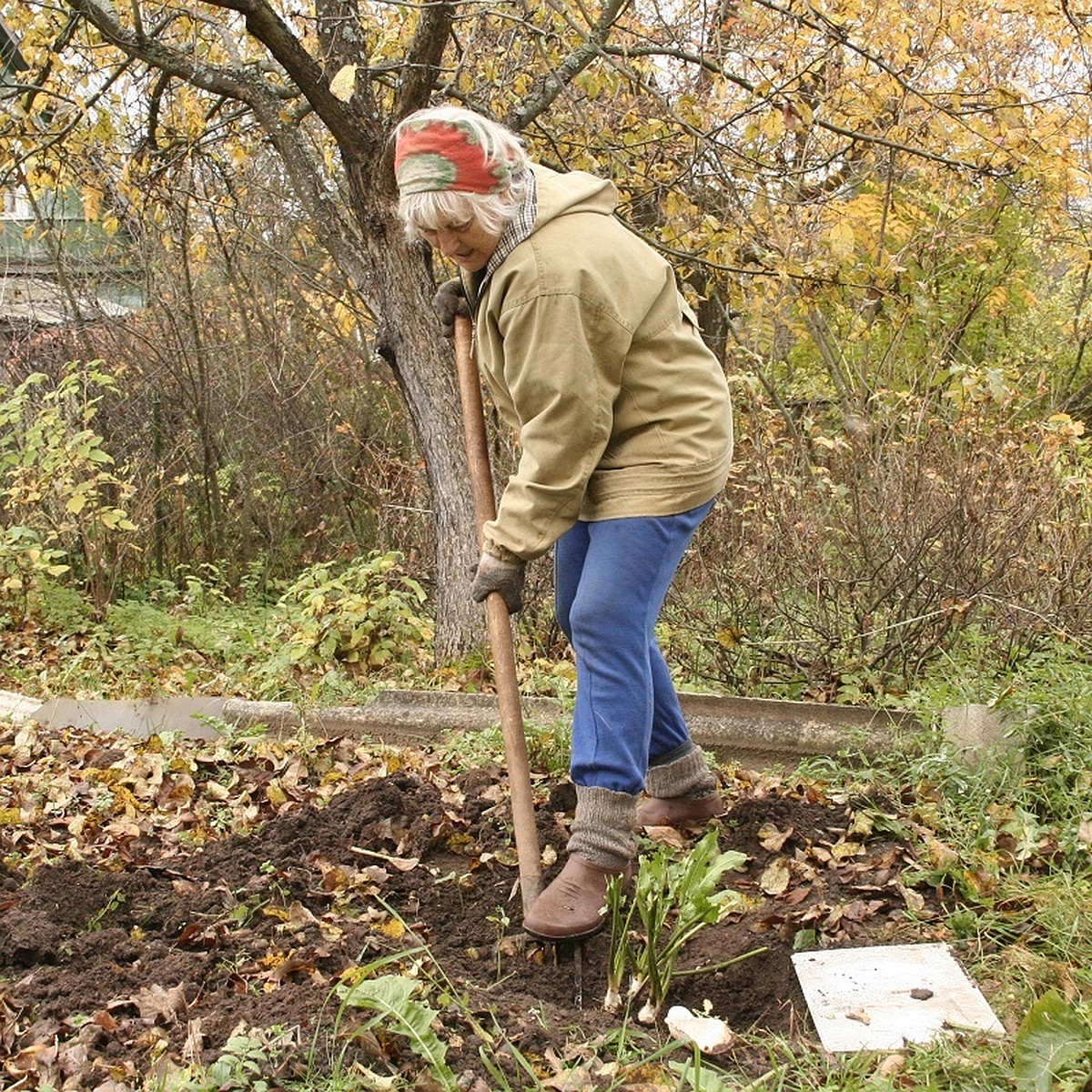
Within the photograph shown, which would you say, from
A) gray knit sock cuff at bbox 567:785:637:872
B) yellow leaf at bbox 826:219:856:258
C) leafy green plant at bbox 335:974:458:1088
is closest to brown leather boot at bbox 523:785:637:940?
gray knit sock cuff at bbox 567:785:637:872

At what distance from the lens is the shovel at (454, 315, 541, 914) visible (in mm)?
3188

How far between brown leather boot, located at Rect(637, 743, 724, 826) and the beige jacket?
884 mm

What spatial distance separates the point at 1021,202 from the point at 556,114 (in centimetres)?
301

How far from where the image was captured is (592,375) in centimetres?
286

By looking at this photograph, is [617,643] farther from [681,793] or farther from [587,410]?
[681,793]

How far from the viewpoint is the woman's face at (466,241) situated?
2859mm

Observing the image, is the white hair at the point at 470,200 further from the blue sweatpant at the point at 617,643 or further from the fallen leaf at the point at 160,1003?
the fallen leaf at the point at 160,1003

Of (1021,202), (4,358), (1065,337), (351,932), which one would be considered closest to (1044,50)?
(1065,337)

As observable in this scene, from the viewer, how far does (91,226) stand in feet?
32.5

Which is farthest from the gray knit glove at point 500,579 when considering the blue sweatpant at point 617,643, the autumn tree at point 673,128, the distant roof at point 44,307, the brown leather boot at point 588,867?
the distant roof at point 44,307

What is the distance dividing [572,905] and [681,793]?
2.44 ft

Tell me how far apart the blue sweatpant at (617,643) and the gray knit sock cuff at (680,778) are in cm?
50

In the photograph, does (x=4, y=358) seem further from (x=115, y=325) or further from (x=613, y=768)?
(x=613, y=768)

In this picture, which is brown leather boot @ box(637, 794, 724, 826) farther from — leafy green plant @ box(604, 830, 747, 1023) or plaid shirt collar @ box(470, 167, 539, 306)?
plaid shirt collar @ box(470, 167, 539, 306)
